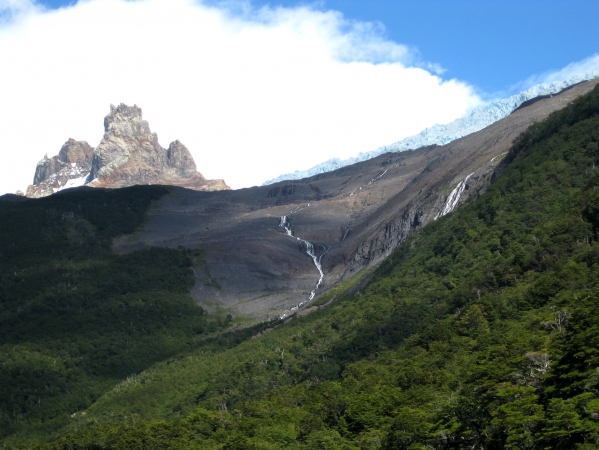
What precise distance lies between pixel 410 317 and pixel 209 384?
1897 inches

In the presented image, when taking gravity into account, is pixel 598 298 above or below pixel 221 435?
above

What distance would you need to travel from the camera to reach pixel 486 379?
70.6m

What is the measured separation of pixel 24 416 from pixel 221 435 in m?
113

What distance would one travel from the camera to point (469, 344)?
106625mm

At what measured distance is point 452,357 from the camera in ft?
340

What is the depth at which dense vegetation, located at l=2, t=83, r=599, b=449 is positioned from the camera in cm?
6397

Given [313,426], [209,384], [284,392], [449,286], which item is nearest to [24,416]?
[209,384]

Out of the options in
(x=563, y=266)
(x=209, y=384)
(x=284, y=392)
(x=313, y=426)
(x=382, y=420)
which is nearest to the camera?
(x=382, y=420)

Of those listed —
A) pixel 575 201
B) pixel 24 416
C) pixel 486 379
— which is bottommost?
pixel 24 416

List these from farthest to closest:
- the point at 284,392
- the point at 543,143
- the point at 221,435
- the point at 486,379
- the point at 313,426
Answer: the point at 543,143 → the point at 284,392 → the point at 221,435 → the point at 313,426 → the point at 486,379

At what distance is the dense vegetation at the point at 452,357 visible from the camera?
64.0m

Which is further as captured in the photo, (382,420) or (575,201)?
(575,201)

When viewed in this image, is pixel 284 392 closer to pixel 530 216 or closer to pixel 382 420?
pixel 382 420

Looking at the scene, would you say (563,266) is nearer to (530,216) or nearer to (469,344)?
(469,344)
